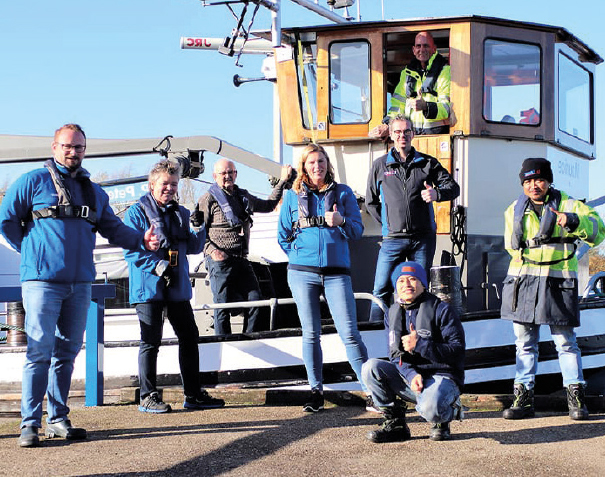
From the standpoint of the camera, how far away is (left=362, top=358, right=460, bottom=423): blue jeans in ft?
17.0

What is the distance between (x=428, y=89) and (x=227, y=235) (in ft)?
7.92

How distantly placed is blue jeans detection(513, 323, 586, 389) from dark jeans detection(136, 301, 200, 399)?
2.31 m

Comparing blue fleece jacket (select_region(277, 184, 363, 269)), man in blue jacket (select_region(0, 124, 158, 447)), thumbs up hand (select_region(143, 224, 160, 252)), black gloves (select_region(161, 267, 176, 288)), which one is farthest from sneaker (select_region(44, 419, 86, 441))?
blue fleece jacket (select_region(277, 184, 363, 269))

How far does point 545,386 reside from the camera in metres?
8.02

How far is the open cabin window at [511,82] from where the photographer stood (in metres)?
8.46

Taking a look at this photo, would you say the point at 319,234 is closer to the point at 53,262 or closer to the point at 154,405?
the point at 154,405

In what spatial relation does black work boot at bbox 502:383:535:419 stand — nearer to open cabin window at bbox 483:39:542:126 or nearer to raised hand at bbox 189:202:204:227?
raised hand at bbox 189:202:204:227

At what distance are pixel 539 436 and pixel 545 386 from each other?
267 cm

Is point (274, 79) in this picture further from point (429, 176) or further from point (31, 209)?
point (31, 209)

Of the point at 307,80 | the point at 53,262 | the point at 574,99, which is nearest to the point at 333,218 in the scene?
the point at 53,262

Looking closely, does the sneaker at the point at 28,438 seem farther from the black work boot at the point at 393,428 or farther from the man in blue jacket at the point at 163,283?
the black work boot at the point at 393,428

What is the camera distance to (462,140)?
8383mm

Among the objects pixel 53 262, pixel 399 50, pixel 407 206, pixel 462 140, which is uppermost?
pixel 399 50

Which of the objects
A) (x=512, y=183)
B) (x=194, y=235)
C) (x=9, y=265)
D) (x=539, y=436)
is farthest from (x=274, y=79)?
(x=9, y=265)
